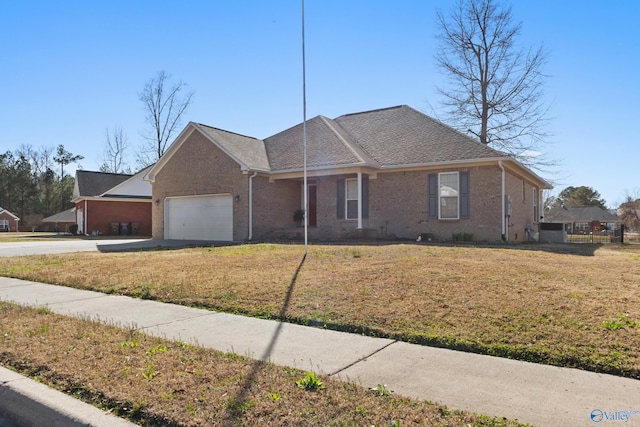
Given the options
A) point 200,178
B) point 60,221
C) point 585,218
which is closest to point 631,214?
point 585,218

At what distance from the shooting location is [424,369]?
13.0 feet

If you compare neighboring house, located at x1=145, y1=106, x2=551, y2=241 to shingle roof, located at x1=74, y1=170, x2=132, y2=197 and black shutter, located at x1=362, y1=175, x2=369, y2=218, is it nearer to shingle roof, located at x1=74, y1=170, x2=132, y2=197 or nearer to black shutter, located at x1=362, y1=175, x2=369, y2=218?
black shutter, located at x1=362, y1=175, x2=369, y2=218

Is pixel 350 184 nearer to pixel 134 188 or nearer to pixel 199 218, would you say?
pixel 199 218

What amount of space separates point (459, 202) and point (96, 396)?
1521cm

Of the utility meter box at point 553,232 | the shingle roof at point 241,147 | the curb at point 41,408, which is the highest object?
the shingle roof at point 241,147

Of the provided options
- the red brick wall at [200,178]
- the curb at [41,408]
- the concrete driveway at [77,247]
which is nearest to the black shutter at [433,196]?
the red brick wall at [200,178]

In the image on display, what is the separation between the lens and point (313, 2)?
1188cm

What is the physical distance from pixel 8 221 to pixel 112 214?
103 ft

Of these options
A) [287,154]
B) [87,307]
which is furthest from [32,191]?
[87,307]

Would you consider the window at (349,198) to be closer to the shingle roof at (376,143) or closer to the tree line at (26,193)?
the shingle roof at (376,143)

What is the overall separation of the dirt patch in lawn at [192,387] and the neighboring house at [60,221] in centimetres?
4616

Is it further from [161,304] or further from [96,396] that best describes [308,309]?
[96,396]

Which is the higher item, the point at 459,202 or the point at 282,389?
the point at 459,202

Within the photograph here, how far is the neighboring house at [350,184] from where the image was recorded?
16.6 metres
